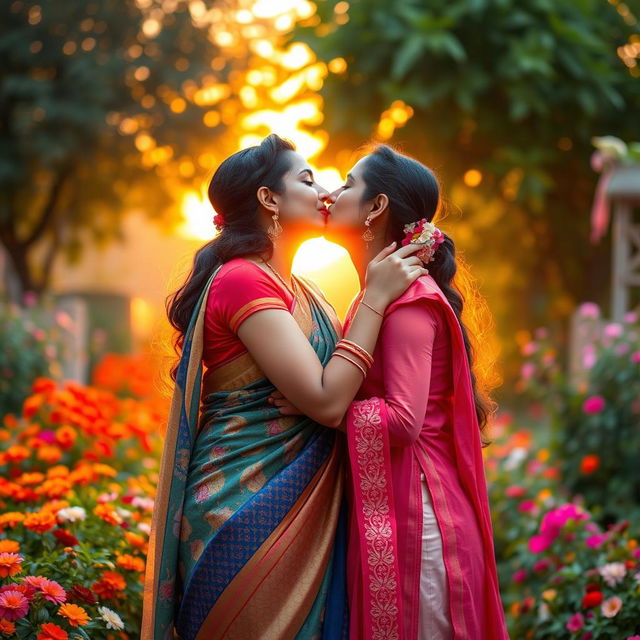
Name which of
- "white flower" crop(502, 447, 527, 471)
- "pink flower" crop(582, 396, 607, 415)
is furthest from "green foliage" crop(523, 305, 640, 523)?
"white flower" crop(502, 447, 527, 471)

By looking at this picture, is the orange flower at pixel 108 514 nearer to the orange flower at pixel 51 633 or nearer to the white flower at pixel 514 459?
the orange flower at pixel 51 633

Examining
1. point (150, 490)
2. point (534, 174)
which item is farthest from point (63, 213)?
point (150, 490)

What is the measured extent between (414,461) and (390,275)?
54cm

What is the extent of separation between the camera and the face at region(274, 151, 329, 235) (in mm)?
2730

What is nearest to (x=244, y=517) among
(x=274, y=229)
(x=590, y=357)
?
(x=274, y=229)

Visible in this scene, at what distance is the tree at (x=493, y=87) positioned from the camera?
344 inches

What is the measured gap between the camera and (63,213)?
1569cm

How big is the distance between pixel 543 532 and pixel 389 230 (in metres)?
1.87

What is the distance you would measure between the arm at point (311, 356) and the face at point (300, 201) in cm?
33

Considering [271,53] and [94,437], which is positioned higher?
[271,53]

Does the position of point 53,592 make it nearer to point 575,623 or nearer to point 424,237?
point 424,237

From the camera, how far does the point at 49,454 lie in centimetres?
412

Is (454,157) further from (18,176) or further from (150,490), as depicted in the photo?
(150,490)

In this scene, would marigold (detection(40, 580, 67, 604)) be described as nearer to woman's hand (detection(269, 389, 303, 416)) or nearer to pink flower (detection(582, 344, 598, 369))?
woman's hand (detection(269, 389, 303, 416))
